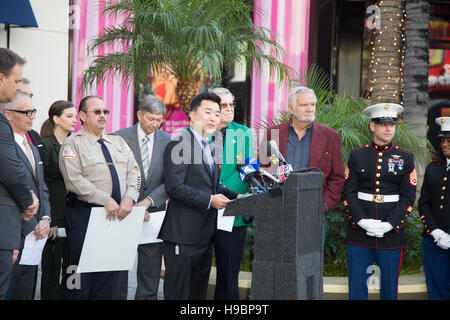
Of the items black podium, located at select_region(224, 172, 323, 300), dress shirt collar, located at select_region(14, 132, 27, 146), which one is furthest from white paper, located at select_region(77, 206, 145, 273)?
black podium, located at select_region(224, 172, 323, 300)

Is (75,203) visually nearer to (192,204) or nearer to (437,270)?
(192,204)

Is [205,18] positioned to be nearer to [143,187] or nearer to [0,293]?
[143,187]

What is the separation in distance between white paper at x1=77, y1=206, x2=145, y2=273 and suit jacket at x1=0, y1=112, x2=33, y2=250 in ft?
2.55

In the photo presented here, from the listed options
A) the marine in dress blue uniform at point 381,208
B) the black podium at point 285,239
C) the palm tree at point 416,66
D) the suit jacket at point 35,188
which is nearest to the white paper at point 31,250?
the suit jacket at point 35,188

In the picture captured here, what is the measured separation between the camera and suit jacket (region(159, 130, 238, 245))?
385cm

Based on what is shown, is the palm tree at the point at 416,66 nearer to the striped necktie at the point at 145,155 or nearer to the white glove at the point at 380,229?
the white glove at the point at 380,229

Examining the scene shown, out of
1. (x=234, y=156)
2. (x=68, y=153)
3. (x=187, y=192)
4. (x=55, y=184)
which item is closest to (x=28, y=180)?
(x=68, y=153)

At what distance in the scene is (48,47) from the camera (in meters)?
9.80

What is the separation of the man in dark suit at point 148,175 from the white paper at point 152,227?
126 millimetres

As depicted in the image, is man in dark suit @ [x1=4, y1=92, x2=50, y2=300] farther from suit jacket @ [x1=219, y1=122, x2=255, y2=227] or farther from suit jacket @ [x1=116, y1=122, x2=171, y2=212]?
suit jacket @ [x1=219, y1=122, x2=255, y2=227]
